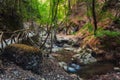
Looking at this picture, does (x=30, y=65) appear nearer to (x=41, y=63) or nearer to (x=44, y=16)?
(x=41, y=63)

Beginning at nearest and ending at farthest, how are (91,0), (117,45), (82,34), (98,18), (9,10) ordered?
(9,10)
(117,45)
(91,0)
(98,18)
(82,34)

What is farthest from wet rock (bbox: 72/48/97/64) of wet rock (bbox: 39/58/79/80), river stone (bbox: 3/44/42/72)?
river stone (bbox: 3/44/42/72)

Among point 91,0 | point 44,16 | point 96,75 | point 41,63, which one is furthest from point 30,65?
point 91,0

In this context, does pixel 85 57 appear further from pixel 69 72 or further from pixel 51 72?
pixel 51 72

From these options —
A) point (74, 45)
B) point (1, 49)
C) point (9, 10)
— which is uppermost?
point (9, 10)

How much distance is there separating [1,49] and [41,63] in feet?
7.21

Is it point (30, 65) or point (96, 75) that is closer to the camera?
point (30, 65)

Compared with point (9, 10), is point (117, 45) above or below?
below

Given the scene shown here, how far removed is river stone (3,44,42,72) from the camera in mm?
14516

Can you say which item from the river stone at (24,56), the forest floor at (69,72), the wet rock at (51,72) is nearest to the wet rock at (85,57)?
the forest floor at (69,72)

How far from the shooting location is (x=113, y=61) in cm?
2195

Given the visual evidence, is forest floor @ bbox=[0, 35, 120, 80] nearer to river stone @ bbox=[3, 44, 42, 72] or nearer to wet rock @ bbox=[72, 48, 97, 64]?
wet rock @ bbox=[72, 48, 97, 64]

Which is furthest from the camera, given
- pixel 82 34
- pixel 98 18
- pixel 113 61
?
pixel 82 34

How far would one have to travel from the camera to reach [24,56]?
569 inches
